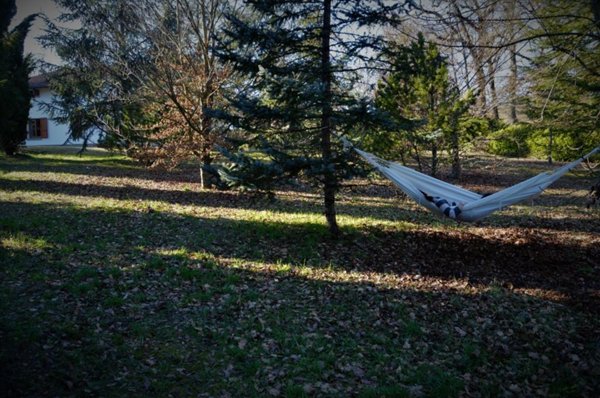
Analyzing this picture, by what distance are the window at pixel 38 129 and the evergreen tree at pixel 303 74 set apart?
90.6 feet

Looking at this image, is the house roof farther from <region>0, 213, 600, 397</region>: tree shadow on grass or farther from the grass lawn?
<region>0, 213, 600, 397</region>: tree shadow on grass

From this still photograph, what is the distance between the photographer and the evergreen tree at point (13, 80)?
49.5ft

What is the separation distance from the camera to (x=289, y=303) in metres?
4.55

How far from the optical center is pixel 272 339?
3.85 m

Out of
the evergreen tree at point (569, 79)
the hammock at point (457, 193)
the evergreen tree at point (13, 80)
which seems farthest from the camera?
the evergreen tree at point (13, 80)

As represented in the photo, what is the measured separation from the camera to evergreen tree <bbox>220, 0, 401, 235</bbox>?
5602mm

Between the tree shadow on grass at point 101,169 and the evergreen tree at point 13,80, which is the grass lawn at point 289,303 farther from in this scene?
the evergreen tree at point 13,80

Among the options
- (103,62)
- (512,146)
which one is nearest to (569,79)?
(512,146)

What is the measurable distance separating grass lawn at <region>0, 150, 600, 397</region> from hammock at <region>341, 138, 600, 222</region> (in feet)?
2.64

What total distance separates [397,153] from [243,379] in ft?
33.1

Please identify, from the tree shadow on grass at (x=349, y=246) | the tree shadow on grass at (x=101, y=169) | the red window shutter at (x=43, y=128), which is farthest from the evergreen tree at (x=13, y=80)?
the red window shutter at (x=43, y=128)

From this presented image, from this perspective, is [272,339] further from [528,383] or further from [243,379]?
[528,383]

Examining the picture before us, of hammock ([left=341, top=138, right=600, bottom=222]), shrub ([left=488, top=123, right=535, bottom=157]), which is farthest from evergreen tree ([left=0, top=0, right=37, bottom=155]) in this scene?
shrub ([left=488, top=123, right=535, bottom=157])

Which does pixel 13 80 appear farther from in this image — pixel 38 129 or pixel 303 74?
pixel 303 74
